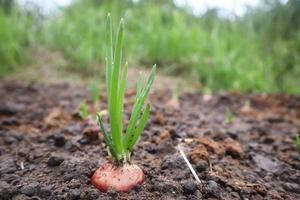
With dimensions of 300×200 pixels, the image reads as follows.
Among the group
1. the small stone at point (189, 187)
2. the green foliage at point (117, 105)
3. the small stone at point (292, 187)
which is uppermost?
the green foliage at point (117, 105)

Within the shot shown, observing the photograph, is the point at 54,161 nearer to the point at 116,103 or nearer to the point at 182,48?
the point at 116,103

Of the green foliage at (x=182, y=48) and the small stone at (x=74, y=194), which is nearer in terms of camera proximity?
the small stone at (x=74, y=194)

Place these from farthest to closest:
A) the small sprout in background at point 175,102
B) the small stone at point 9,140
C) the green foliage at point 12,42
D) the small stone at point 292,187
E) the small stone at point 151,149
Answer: the green foliage at point 12,42, the small sprout in background at point 175,102, the small stone at point 9,140, the small stone at point 151,149, the small stone at point 292,187

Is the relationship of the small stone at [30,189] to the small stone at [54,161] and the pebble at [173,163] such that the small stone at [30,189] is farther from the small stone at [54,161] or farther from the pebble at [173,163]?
the pebble at [173,163]

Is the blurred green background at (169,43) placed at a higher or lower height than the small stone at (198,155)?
higher

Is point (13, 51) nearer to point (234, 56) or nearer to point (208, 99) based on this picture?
point (208, 99)

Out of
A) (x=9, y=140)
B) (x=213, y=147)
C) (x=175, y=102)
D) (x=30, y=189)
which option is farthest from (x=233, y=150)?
(x=175, y=102)

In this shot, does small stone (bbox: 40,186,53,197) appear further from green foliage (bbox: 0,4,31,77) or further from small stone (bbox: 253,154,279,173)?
green foliage (bbox: 0,4,31,77)

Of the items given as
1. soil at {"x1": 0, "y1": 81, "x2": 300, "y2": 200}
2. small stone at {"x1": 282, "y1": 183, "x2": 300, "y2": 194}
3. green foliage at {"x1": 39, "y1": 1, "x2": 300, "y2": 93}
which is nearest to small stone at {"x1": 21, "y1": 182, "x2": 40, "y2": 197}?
soil at {"x1": 0, "y1": 81, "x2": 300, "y2": 200}

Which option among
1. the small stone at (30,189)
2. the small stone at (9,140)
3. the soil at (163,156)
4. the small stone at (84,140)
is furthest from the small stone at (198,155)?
the small stone at (9,140)
